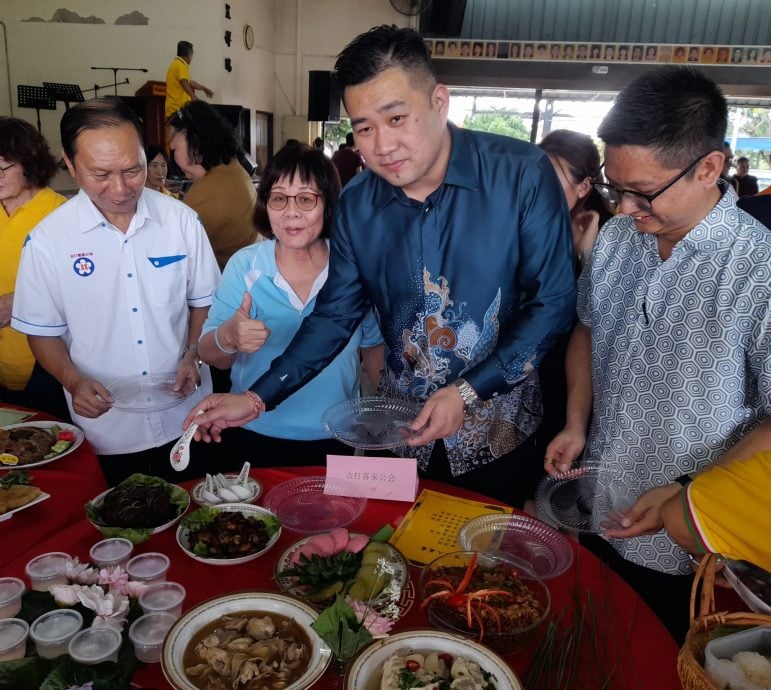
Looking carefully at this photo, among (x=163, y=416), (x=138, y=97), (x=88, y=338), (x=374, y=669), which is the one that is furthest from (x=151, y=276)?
(x=138, y=97)

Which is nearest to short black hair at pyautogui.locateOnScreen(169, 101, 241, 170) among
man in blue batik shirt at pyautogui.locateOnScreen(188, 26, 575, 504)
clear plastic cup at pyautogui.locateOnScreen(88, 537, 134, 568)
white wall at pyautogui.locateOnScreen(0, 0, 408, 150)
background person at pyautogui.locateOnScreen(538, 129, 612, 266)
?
background person at pyautogui.locateOnScreen(538, 129, 612, 266)

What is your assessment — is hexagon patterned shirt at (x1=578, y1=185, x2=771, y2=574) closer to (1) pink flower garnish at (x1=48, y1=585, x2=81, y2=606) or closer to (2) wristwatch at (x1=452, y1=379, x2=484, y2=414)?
(2) wristwatch at (x1=452, y1=379, x2=484, y2=414)

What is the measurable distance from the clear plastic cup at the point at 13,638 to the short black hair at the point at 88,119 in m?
1.35

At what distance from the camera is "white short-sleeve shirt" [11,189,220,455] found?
196 cm

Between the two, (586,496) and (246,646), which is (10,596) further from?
(586,496)

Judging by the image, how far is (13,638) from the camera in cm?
99

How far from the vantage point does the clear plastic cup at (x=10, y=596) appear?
108 centimetres

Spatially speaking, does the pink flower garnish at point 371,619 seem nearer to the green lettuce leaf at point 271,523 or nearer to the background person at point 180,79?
the green lettuce leaf at point 271,523

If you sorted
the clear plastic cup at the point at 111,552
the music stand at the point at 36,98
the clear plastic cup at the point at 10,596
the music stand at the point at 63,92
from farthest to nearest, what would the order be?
the music stand at the point at 36,98 < the music stand at the point at 63,92 < the clear plastic cup at the point at 111,552 < the clear plastic cup at the point at 10,596

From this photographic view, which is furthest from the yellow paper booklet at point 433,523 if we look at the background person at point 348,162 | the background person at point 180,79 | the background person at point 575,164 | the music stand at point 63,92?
the music stand at point 63,92

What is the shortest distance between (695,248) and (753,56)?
10.2 metres

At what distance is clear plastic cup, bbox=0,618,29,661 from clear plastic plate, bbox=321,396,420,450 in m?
0.72

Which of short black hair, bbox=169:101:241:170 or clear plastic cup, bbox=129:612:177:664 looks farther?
short black hair, bbox=169:101:241:170

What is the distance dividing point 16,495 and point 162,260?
2.92 ft
